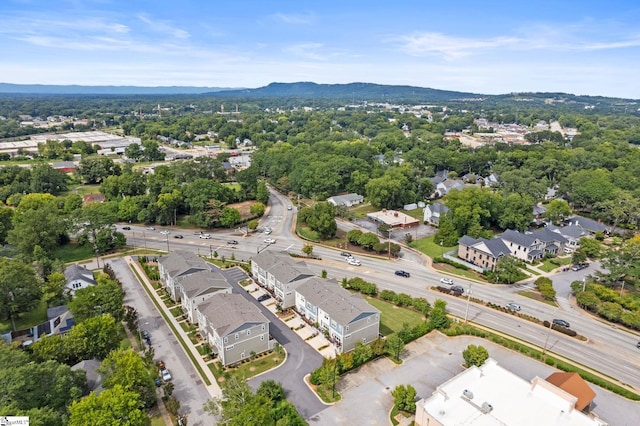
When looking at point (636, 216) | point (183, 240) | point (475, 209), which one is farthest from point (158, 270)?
point (636, 216)

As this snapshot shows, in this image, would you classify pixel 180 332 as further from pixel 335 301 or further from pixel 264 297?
pixel 335 301

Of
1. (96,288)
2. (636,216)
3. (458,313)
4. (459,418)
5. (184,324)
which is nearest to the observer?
(459,418)

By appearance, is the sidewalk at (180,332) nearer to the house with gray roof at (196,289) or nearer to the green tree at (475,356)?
the house with gray roof at (196,289)

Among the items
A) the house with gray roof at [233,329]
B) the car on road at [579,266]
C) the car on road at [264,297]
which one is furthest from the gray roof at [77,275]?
the car on road at [579,266]

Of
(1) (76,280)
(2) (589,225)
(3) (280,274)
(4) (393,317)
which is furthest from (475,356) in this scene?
(2) (589,225)

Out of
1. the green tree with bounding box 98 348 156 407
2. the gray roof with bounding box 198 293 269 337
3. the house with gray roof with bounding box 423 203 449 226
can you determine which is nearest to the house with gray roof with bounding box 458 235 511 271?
the house with gray roof with bounding box 423 203 449 226

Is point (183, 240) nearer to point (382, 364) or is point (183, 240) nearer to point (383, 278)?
point (383, 278)
